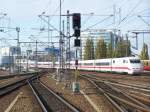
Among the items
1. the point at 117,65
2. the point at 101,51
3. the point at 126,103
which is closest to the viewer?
the point at 126,103

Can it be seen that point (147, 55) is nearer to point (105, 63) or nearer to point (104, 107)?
point (105, 63)

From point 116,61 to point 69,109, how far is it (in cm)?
5337

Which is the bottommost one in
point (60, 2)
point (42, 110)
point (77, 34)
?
point (42, 110)

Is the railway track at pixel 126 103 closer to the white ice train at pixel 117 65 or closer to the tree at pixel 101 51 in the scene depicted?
the white ice train at pixel 117 65

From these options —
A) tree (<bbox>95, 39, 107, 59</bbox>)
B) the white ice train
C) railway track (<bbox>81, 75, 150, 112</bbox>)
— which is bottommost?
railway track (<bbox>81, 75, 150, 112</bbox>)

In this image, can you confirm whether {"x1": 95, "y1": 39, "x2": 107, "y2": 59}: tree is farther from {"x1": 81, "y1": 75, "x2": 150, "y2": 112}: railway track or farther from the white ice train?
{"x1": 81, "y1": 75, "x2": 150, "y2": 112}: railway track

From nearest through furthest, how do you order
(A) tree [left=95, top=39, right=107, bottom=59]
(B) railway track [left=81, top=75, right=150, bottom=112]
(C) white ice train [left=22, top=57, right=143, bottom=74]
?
(B) railway track [left=81, top=75, right=150, bottom=112], (C) white ice train [left=22, top=57, right=143, bottom=74], (A) tree [left=95, top=39, right=107, bottom=59]

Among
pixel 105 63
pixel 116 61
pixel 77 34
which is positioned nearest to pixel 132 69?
pixel 116 61

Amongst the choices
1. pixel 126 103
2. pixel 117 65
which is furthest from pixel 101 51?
pixel 126 103

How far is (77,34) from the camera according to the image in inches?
1058

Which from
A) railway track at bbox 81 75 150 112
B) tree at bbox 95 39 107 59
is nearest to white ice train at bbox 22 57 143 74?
railway track at bbox 81 75 150 112

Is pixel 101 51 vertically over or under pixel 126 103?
over

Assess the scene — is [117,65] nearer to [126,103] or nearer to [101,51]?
[126,103]

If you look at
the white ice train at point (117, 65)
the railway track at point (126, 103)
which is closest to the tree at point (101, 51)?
the white ice train at point (117, 65)
